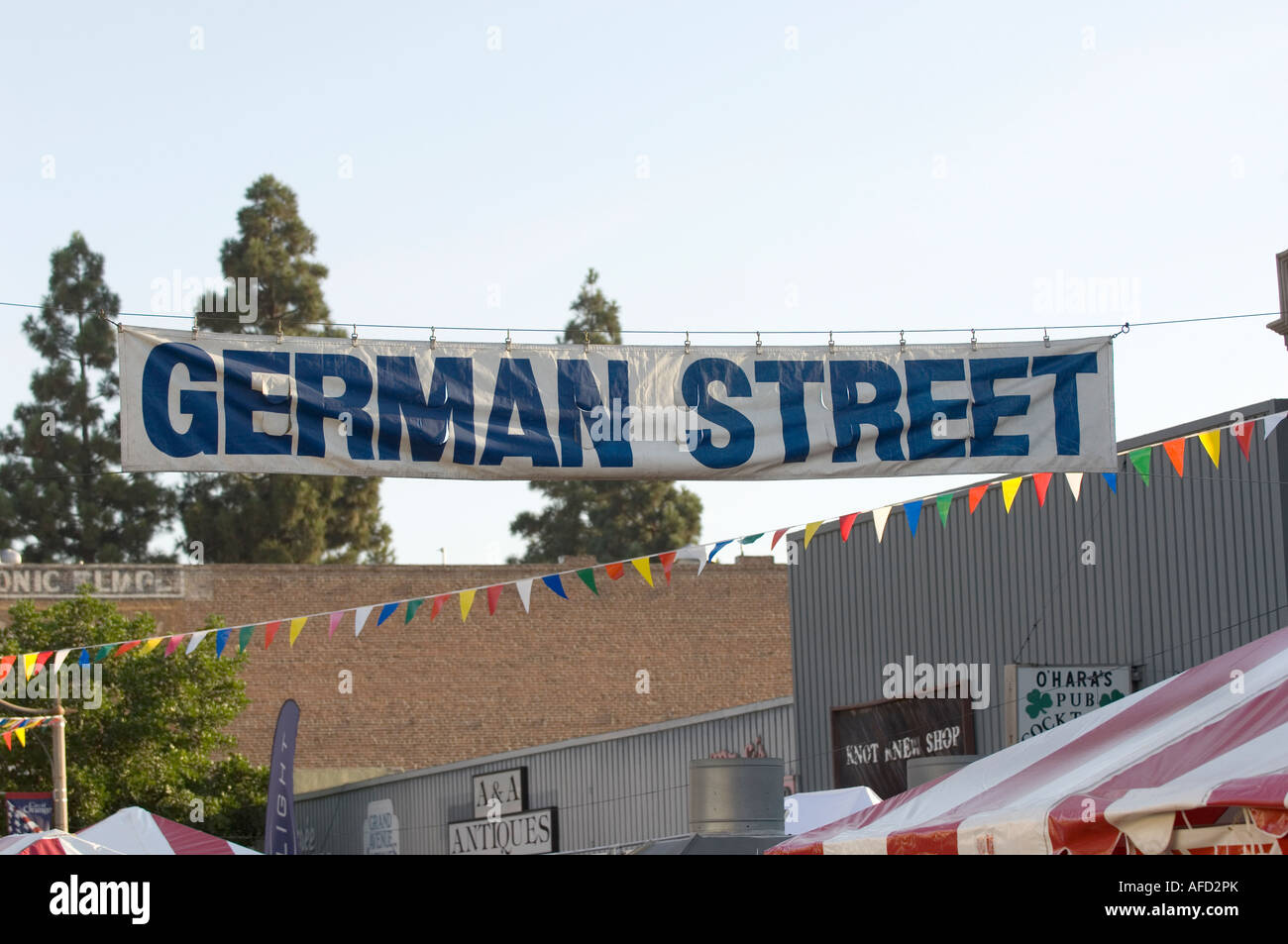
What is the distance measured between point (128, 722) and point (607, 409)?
21365mm

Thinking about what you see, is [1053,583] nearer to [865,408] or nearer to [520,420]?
[865,408]

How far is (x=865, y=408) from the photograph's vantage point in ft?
32.9

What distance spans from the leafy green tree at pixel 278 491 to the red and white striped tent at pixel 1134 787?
38.3 metres

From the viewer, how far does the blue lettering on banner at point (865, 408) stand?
32.7 feet

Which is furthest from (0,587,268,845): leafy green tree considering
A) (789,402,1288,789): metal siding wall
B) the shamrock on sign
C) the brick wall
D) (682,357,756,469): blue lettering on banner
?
(682,357,756,469): blue lettering on banner

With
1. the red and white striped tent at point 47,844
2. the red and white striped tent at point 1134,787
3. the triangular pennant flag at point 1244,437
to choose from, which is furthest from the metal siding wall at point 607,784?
the red and white striped tent at point 1134,787

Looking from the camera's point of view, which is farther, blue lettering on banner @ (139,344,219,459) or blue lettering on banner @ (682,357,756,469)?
blue lettering on banner @ (682,357,756,469)

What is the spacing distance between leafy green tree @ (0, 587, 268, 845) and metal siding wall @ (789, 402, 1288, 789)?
12.6m

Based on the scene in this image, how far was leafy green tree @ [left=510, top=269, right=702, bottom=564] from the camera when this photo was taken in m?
49.2

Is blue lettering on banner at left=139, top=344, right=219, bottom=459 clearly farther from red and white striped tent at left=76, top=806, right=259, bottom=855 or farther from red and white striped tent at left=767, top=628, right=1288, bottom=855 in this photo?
red and white striped tent at left=76, top=806, right=259, bottom=855

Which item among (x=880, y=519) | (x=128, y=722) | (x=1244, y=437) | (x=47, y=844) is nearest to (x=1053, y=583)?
(x=880, y=519)

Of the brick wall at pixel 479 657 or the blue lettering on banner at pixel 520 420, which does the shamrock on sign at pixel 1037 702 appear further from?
the brick wall at pixel 479 657
